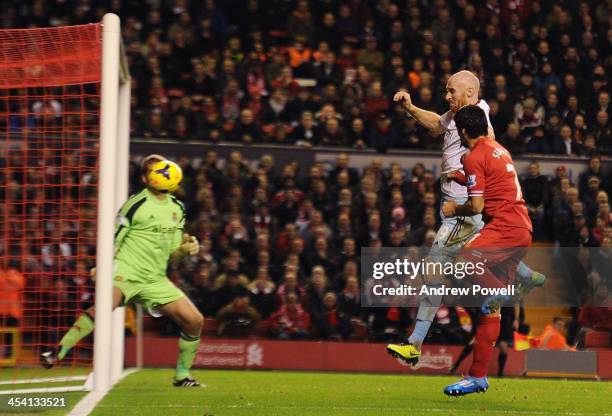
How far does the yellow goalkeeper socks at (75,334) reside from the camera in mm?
10344

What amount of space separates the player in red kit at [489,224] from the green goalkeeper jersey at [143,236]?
302 centimetres

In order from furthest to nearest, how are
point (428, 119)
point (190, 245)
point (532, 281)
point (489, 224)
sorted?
point (190, 245)
point (428, 119)
point (532, 281)
point (489, 224)

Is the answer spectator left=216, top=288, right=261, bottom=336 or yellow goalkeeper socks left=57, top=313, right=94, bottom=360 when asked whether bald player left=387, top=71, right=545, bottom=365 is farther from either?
spectator left=216, top=288, right=261, bottom=336

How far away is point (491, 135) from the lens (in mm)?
9289

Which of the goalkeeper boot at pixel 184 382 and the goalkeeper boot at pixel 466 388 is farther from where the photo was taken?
the goalkeeper boot at pixel 184 382

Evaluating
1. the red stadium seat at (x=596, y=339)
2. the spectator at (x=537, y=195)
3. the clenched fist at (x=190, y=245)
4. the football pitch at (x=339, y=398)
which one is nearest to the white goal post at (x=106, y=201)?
the football pitch at (x=339, y=398)

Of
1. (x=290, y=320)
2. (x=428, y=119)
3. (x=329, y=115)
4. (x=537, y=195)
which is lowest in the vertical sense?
(x=290, y=320)

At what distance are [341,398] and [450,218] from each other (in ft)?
5.78

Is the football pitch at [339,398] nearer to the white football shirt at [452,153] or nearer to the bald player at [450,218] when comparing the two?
the bald player at [450,218]

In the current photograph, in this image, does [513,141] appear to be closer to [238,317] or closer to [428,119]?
[238,317]

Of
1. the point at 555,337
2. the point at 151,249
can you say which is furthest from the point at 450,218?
the point at 555,337

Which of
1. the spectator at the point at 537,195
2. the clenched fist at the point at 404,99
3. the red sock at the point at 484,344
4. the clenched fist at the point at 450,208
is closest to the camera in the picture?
the clenched fist at the point at 450,208

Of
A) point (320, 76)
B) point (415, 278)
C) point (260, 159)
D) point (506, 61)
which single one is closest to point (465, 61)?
point (506, 61)

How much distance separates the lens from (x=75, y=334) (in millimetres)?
10430
